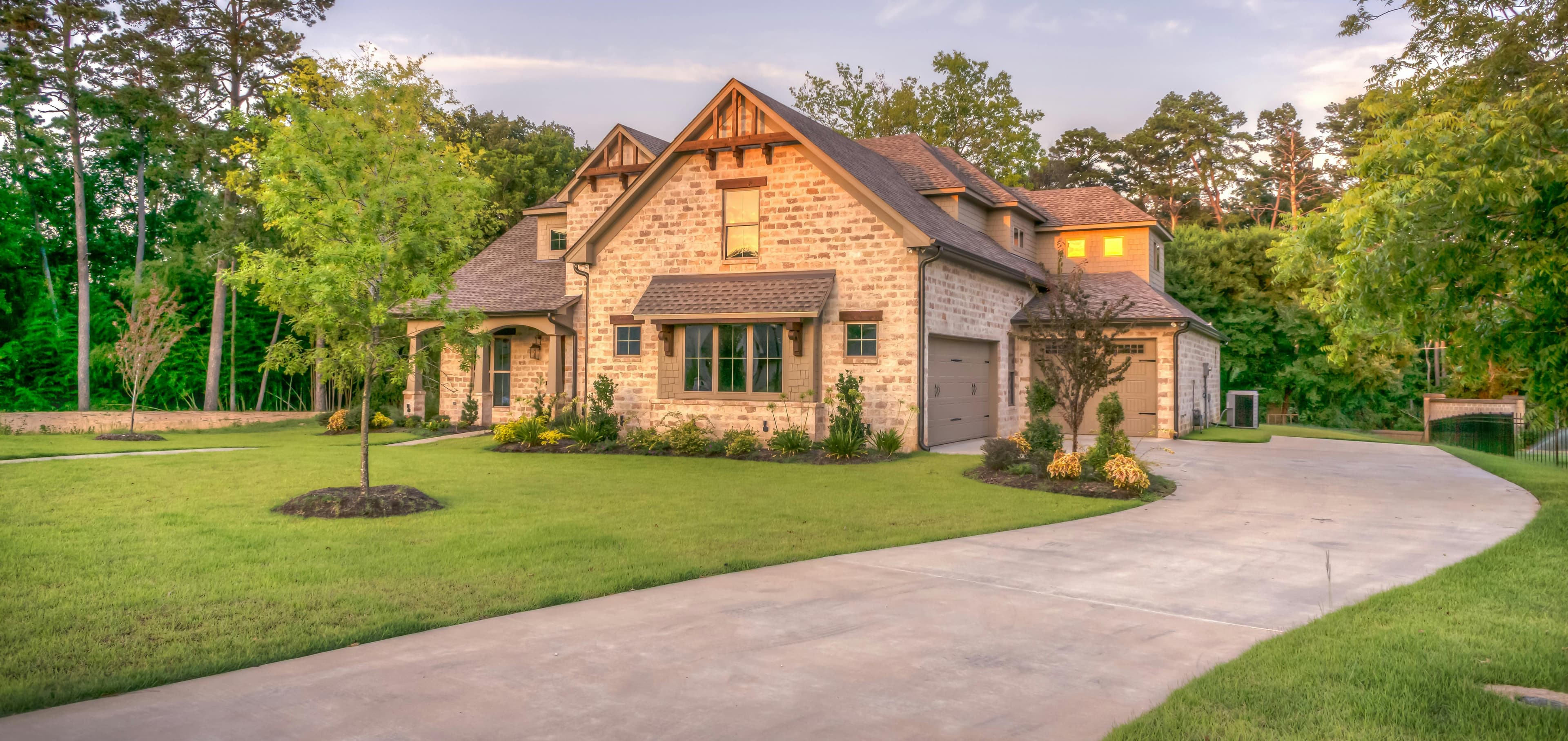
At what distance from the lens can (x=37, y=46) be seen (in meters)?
3.71

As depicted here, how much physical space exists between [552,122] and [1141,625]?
4720 centimetres

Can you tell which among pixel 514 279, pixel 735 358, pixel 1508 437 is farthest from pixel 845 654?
pixel 1508 437

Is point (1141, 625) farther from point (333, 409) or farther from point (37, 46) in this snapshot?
point (333, 409)

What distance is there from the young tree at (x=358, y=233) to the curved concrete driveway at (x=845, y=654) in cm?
570

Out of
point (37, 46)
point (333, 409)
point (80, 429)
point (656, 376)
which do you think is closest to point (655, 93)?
point (656, 376)

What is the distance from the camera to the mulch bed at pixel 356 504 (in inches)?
380

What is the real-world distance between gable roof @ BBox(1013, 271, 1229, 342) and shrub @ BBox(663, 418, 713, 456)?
8.31 metres

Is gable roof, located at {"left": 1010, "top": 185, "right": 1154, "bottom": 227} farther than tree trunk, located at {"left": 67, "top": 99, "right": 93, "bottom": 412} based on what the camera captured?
No

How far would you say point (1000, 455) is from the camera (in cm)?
1370

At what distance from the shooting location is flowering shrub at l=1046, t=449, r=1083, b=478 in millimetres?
12656

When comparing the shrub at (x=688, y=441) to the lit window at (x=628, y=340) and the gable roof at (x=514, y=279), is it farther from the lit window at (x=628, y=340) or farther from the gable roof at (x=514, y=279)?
the gable roof at (x=514, y=279)

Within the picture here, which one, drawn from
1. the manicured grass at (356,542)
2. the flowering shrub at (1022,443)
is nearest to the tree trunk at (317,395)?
the manicured grass at (356,542)

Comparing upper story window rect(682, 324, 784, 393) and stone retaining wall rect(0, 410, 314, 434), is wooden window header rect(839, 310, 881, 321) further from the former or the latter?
stone retaining wall rect(0, 410, 314, 434)

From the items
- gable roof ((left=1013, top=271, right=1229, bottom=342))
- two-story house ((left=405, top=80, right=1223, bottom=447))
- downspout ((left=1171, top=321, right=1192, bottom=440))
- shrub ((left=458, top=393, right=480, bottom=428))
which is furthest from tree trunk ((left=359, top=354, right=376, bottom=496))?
downspout ((left=1171, top=321, right=1192, bottom=440))
